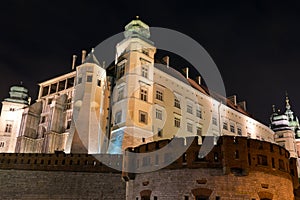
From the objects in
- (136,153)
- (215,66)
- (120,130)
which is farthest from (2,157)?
(215,66)

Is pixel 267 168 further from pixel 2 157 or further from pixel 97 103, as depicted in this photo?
pixel 97 103

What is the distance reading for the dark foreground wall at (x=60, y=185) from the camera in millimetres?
30516

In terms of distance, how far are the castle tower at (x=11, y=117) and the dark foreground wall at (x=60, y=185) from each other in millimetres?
27899

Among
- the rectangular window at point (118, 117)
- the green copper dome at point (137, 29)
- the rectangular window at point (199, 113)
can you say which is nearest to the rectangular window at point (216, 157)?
the rectangular window at point (118, 117)

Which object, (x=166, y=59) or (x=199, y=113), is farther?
(x=166, y=59)

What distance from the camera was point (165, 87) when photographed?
4747cm

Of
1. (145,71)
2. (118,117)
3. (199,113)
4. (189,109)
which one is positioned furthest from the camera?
(199,113)

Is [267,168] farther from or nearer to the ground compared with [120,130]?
nearer to the ground

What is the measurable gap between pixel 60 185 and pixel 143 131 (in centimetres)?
1310

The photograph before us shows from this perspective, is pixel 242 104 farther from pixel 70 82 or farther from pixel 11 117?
pixel 11 117

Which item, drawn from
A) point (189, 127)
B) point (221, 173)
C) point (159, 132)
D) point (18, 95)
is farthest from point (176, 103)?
point (18, 95)

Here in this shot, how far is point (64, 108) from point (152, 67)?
61.6ft

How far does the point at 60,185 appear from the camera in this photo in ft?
103

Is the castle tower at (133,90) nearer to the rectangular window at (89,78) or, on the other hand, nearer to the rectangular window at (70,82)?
the rectangular window at (89,78)
